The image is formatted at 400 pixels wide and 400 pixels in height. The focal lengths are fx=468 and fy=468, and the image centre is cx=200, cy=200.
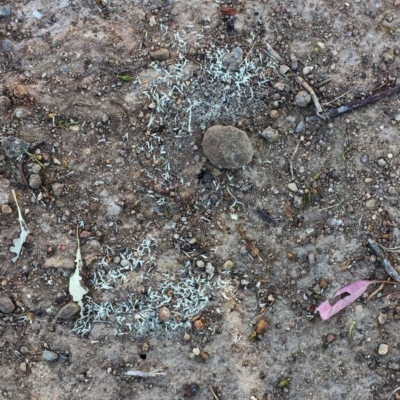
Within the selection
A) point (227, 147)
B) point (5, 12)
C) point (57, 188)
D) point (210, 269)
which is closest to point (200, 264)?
point (210, 269)

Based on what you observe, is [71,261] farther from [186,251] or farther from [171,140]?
[171,140]

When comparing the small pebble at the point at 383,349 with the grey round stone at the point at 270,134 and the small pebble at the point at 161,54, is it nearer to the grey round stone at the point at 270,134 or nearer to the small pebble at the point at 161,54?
the grey round stone at the point at 270,134

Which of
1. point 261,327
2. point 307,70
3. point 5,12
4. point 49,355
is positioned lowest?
point 49,355

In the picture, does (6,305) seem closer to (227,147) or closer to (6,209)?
(6,209)

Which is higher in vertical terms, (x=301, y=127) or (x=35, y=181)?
(x=301, y=127)

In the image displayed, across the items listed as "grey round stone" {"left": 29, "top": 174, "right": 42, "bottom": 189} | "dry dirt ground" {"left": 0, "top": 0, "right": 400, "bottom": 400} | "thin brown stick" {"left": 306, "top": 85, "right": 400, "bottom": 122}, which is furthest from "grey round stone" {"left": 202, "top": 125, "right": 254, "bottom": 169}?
"grey round stone" {"left": 29, "top": 174, "right": 42, "bottom": 189}

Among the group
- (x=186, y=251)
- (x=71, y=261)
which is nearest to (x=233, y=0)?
(x=186, y=251)
